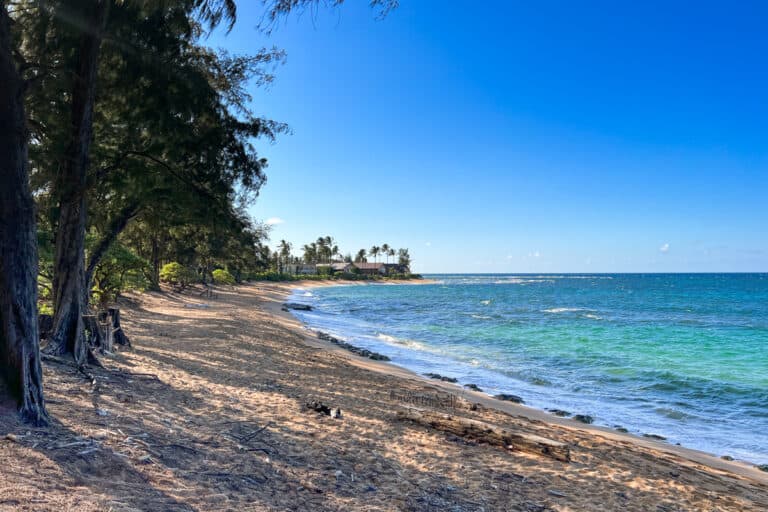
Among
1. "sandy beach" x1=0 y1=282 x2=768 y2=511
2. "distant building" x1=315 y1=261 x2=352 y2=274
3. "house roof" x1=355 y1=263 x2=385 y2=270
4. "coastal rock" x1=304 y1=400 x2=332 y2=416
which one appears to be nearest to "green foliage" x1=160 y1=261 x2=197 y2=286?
"sandy beach" x1=0 y1=282 x2=768 y2=511

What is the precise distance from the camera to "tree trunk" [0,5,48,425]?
14.9 ft

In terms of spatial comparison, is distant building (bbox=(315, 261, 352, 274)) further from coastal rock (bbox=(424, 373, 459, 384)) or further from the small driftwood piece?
the small driftwood piece

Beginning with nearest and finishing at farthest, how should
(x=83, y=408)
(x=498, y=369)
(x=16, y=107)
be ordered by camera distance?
(x=16, y=107) < (x=83, y=408) < (x=498, y=369)

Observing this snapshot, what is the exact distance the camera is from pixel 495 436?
6.95 m

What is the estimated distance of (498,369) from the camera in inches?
646

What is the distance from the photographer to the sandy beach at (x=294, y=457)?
155 inches

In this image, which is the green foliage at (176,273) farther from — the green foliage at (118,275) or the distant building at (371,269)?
the distant building at (371,269)

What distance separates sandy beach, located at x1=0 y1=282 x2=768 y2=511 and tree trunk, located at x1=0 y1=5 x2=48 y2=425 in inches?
10.0

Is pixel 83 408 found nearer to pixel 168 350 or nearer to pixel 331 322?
pixel 168 350

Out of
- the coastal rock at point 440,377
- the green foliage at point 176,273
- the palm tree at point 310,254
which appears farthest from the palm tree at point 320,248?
the coastal rock at point 440,377

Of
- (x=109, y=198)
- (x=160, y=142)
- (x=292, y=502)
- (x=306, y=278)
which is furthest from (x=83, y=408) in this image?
(x=306, y=278)

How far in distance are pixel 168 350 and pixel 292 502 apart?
9.14m

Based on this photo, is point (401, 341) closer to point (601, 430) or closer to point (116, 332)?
point (601, 430)

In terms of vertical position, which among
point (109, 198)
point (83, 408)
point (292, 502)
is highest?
point (109, 198)
